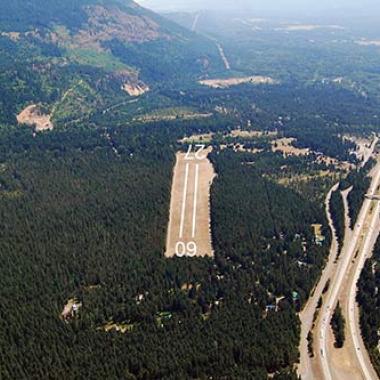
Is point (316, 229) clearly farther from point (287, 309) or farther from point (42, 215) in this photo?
point (42, 215)

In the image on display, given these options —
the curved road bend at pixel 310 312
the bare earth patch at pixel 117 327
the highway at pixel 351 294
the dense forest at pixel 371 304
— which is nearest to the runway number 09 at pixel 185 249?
the curved road bend at pixel 310 312

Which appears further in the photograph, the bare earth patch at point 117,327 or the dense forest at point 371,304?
the bare earth patch at point 117,327

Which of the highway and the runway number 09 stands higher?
the highway

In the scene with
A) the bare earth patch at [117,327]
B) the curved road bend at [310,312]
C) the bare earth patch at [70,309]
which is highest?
the curved road bend at [310,312]

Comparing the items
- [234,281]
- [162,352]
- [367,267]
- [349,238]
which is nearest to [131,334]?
[162,352]

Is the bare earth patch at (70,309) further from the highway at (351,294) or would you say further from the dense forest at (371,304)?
the dense forest at (371,304)

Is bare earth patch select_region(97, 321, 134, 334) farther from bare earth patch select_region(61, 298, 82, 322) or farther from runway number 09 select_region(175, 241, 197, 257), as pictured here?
runway number 09 select_region(175, 241, 197, 257)

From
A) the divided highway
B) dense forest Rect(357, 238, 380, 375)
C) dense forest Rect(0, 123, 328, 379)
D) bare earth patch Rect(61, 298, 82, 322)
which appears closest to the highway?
the divided highway

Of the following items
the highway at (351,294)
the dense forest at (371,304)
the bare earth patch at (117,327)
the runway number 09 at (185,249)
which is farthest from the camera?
the runway number 09 at (185,249)
